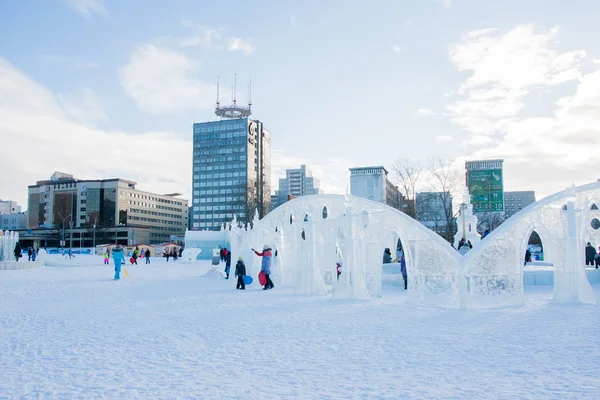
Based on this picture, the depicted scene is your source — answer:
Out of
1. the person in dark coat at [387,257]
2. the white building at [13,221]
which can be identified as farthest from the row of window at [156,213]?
the person in dark coat at [387,257]

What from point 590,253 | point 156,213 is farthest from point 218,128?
point 590,253

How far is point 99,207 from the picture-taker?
12506 centimetres

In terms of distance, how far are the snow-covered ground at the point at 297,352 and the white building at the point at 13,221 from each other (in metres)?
156

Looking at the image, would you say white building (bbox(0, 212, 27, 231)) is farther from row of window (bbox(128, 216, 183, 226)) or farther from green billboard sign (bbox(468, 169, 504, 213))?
green billboard sign (bbox(468, 169, 504, 213))

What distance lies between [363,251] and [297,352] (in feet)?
26.3

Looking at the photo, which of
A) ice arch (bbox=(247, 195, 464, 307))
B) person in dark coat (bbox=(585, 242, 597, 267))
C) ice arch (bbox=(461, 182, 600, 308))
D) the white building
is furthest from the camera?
the white building

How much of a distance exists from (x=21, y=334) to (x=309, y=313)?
6.07 m

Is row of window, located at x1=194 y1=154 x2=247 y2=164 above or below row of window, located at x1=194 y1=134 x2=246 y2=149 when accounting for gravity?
below

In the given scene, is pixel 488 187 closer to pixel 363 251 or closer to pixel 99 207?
pixel 363 251

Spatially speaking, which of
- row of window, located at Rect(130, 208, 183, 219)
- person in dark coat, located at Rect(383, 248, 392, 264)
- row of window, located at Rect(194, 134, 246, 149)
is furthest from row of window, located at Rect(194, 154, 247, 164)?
person in dark coat, located at Rect(383, 248, 392, 264)

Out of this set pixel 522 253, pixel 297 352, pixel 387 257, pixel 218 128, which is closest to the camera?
pixel 297 352

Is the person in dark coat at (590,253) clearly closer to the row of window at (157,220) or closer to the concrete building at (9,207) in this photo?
the row of window at (157,220)

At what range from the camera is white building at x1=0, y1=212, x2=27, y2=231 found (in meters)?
148

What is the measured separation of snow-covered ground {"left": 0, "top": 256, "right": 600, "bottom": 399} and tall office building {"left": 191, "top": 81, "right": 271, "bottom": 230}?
362 ft
